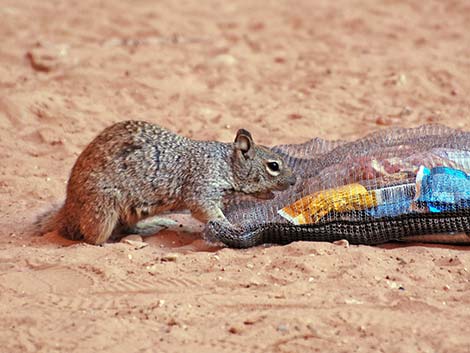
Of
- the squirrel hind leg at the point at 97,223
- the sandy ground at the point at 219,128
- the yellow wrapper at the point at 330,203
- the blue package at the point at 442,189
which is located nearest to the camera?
the sandy ground at the point at 219,128

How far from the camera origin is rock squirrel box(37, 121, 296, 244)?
17.3 ft

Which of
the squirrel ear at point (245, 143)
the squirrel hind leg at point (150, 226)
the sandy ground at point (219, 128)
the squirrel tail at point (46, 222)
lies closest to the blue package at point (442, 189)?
the sandy ground at point (219, 128)

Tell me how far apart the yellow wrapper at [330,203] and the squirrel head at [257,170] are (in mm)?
438

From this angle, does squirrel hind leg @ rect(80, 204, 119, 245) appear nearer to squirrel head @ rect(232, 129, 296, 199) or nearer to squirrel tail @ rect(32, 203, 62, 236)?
squirrel tail @ rect(32, 203, 62, 236)

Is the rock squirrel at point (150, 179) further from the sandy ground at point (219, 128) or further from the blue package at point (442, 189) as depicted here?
the blue package at point (442, 189)

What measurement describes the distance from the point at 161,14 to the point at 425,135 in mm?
5065

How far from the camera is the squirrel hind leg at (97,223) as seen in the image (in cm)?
526

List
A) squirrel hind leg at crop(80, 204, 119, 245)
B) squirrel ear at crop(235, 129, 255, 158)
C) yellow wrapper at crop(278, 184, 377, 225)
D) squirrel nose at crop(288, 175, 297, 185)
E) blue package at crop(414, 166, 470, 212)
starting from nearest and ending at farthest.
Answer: blue package at crop(414, 166, 470, 212) < yellow wrapper at crop(278, 184, 377, 225) < squirrel hind leg at crop(80, 204, 119, 245) < squirrel ear at crop(235, 129, 255, 158) < squirrel nose at crop(288, 175, 297, 185)

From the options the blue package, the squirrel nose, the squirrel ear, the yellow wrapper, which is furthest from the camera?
the squirrel nose

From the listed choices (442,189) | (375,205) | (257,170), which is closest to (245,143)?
(257,170)

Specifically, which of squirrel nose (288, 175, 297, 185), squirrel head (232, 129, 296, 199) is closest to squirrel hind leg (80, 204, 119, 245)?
squirrel head (232, 129, 296, 199)

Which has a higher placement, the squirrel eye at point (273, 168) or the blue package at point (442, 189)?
the squirrel eye at point (273, 168)

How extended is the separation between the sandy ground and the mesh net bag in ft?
0.42

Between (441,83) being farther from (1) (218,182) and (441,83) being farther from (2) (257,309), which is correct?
(2) (257,309)
